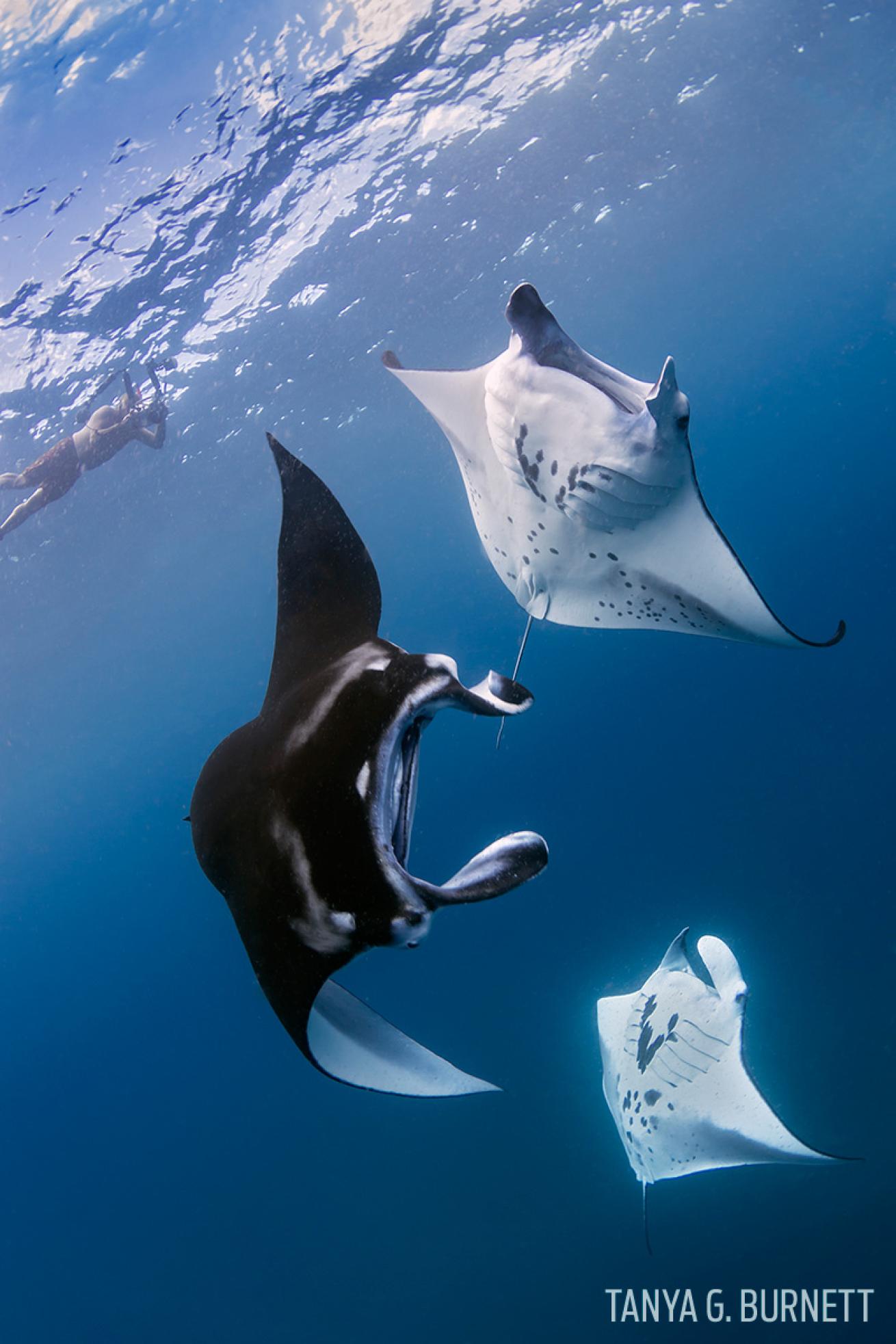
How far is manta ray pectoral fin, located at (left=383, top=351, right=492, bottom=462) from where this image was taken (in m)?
3.34

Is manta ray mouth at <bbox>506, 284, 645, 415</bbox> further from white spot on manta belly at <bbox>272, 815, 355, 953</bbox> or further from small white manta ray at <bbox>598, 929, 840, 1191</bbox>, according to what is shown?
small white manta ray at <bbox>598, 929, 840, 1191</bbox>

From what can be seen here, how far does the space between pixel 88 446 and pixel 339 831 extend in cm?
1312

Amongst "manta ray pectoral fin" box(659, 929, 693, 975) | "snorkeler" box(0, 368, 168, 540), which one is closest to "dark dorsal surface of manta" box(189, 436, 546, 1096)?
"manta ray pectoral fin" box(659, 929, 693, 975)

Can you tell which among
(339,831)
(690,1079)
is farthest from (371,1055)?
(690,1079)

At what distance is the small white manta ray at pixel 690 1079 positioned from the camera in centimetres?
369

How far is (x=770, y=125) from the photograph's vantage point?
18516 mm

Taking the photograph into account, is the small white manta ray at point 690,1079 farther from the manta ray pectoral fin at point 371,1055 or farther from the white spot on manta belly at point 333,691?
the white spot on manta belly at point 333,691

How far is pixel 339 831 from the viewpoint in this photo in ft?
4.30

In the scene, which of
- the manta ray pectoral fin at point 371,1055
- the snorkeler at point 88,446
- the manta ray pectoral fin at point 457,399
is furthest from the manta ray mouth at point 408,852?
the snorkeler at point 88,446

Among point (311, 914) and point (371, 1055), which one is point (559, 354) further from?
point (371, 1055)

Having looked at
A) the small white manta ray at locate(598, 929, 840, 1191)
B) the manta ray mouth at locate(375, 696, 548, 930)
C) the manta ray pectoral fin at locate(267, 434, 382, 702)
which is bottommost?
the small white manta ray at locate(598, 929, 840, 1191)

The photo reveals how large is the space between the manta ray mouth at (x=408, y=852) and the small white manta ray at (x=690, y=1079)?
274cm

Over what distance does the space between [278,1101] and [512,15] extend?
66.7 ft

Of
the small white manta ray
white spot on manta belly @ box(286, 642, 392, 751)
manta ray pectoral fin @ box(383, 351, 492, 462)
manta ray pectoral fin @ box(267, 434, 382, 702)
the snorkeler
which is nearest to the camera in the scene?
white spot on manta belly @ box(286, 642, 392, 751)
